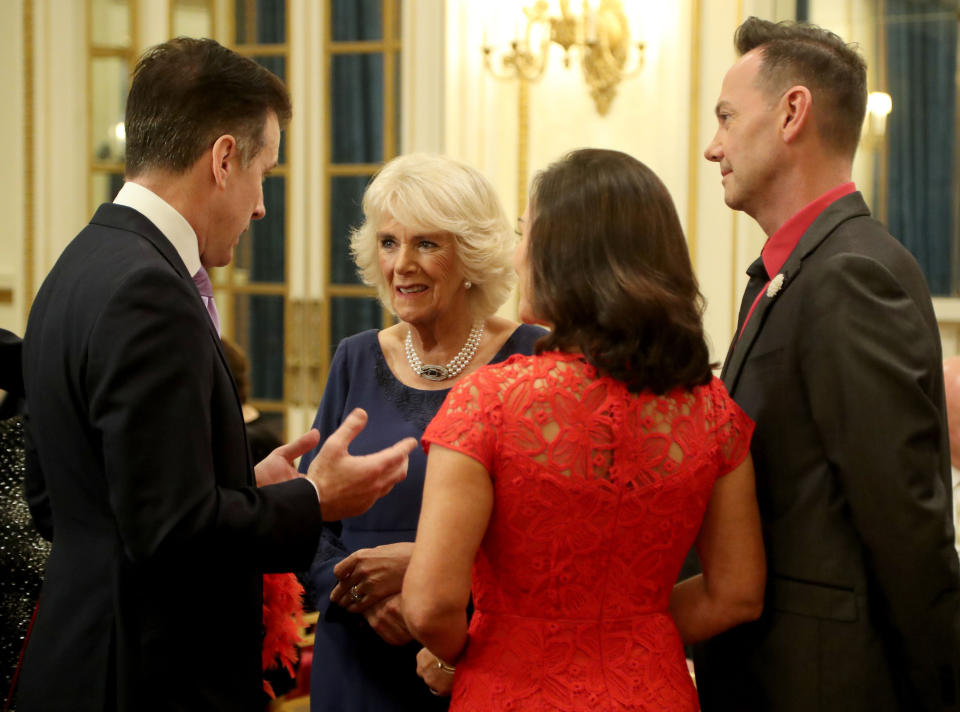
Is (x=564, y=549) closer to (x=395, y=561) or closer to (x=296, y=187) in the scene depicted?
(x=395, y=561)

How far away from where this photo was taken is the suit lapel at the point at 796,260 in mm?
1704

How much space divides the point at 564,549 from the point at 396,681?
32.7 inches

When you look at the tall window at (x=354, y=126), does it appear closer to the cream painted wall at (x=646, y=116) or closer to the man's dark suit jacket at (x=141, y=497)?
the cream painted wall at (x=646, y=116)

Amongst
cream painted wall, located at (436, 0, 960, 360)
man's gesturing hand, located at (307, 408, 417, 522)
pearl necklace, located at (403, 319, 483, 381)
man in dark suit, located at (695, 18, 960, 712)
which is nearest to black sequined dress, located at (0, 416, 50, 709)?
man's gesturing hand, located at (307, 408, 417, 522)

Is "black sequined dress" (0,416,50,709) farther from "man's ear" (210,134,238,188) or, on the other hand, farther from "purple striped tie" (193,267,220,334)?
"man's ear" (210,134,238,188)

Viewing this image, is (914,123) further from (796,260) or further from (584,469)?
(584,469)

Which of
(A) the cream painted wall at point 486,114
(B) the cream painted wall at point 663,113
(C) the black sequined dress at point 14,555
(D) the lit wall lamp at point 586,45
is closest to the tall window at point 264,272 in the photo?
(A) the cream painted wall at point 486,114

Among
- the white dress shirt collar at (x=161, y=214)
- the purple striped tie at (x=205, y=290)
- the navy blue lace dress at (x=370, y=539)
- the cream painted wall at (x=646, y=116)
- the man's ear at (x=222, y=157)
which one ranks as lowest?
the navy blue lace dress at (x=370, y=539)

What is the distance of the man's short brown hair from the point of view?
1.87 m

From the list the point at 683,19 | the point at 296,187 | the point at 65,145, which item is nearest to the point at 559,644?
the point at 683,19

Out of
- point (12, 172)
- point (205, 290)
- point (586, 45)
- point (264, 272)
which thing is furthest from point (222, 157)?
point (12, 172)

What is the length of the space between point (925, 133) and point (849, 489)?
337cm

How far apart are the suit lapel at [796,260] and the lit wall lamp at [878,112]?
9.60 ft

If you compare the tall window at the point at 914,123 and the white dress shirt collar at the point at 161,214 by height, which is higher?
the tall window at the point at 914,123
